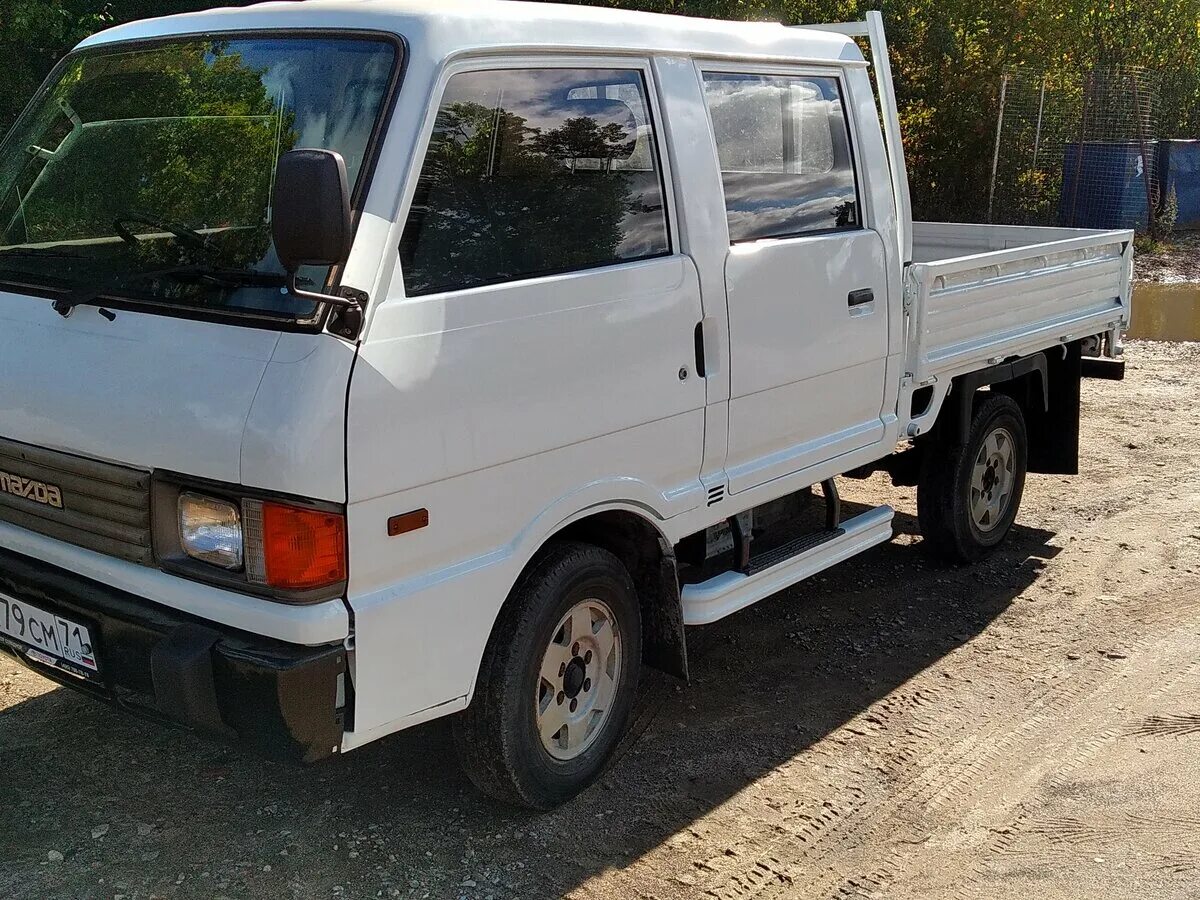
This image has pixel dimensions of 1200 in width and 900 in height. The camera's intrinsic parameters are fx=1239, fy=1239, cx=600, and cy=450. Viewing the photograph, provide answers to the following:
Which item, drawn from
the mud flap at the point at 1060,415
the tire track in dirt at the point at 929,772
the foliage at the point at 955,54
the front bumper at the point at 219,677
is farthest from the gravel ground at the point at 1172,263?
the front bumper at the point at 219,677

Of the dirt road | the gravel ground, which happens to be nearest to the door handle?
the dirt road

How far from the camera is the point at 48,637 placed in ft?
10.8

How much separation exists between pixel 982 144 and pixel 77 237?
14.3 meters

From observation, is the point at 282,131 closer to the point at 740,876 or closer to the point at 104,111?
the point at 104,111

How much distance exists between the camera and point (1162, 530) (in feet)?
21.0

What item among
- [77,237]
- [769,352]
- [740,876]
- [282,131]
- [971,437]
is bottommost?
[740,876]

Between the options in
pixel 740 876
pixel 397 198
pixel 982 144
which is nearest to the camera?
pixel 397 198

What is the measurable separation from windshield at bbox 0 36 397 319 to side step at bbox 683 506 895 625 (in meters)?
1.80

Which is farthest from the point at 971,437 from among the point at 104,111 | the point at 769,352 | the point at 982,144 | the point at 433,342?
the point at 982,144

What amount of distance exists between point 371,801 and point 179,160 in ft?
6.44

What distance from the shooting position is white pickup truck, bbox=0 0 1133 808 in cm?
290

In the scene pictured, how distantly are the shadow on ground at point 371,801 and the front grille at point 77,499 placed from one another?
910 millimetres

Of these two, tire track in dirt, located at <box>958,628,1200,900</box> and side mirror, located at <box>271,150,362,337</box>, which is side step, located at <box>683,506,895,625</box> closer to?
tire track in dirt, located at <box>958,628,1200,900</box>

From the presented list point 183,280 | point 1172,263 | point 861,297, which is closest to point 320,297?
point 183,280
